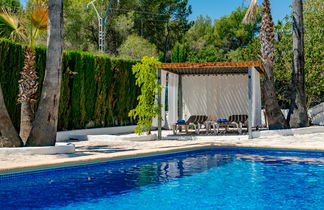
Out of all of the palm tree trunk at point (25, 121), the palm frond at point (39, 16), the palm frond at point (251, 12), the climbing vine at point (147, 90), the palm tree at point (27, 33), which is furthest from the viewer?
the palm frond at point (251, 12)

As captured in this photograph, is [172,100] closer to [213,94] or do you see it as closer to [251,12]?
[213,94]

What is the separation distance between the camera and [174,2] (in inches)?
1690

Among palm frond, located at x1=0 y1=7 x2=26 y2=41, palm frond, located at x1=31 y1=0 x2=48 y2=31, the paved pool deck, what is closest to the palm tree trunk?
the paved pool deck

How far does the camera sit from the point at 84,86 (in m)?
16.4

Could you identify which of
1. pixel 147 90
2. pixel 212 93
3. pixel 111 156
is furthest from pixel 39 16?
A: pixel 212 93

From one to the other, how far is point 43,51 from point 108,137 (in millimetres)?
3663

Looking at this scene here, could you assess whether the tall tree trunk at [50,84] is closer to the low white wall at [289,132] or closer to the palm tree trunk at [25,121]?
the palm tree trunk at [25,121]

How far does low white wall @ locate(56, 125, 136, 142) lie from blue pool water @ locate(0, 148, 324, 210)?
4.95 m

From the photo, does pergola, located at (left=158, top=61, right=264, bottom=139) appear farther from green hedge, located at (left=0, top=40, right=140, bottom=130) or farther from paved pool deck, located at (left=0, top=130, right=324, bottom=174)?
paved pool deck, located at (left=0, top=130, right=324, bottom=174)

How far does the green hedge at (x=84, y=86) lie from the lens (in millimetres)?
13031

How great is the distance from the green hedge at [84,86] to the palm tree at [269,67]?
5.81 metres

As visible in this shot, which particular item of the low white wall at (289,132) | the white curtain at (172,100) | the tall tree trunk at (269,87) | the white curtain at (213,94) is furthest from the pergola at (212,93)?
the low white wall at (289,132)

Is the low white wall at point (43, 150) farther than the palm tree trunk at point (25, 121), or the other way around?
the palm tree trunk at point (25, 121)

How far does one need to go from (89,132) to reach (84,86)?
179 centimetres
